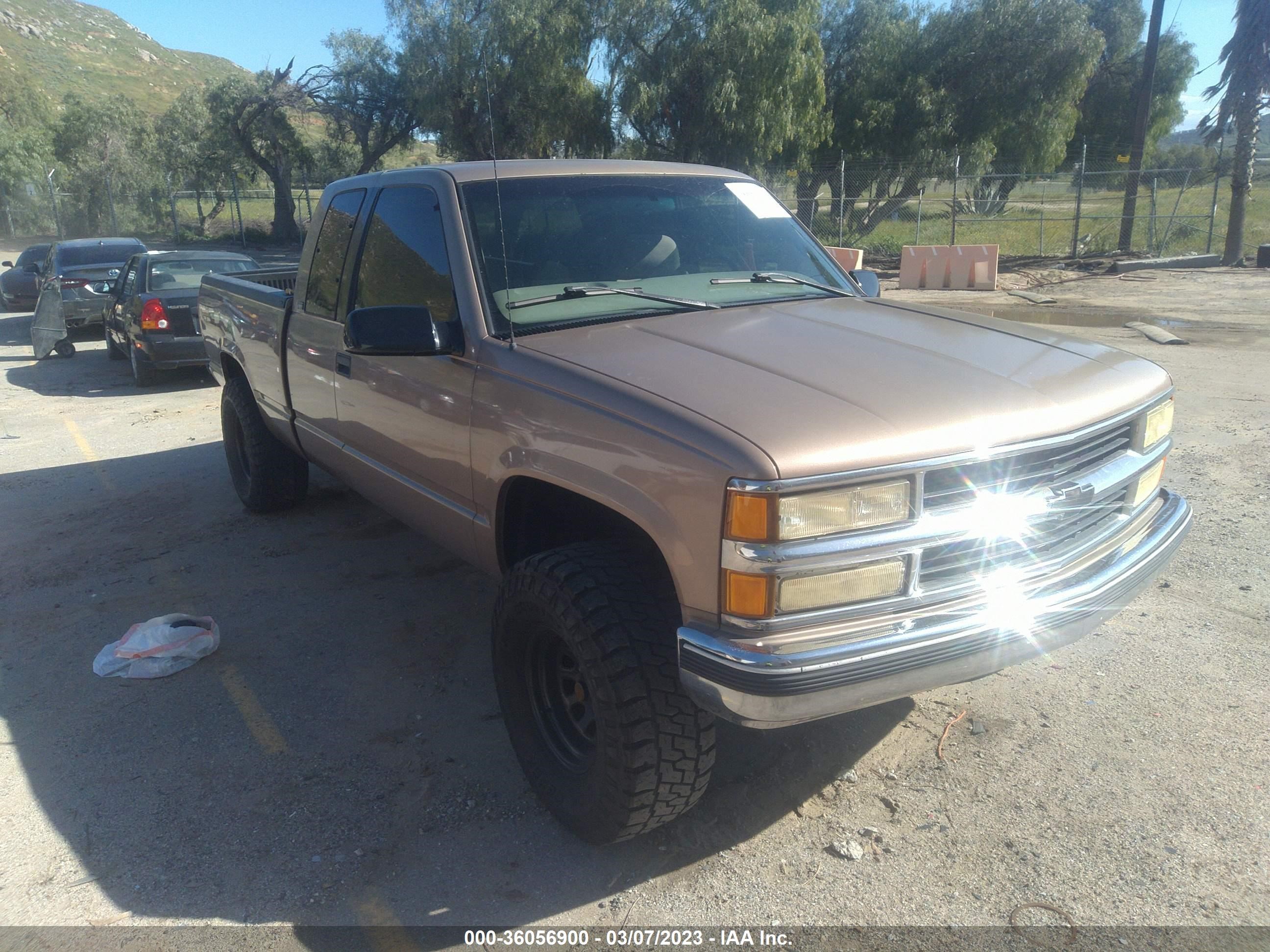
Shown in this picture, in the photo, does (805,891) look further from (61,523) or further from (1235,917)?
(61,523)

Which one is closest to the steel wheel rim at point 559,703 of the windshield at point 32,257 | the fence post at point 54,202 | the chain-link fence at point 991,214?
the chain-link fence at point 991,214

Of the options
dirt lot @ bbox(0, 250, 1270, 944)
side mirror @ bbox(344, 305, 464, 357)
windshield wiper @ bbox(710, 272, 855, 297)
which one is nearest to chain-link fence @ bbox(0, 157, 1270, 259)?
dirt lot @ bbox(0, 250, 1270, 944)

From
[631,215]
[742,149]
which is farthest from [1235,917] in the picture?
[742,149]

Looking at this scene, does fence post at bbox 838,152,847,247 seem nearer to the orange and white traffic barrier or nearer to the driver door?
the orange and white traffic barrier

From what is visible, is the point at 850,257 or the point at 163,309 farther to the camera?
the point at 850,257

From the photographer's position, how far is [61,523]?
618 cm

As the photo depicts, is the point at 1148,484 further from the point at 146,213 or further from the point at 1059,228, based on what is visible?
the point at 146,213

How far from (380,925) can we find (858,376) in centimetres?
203

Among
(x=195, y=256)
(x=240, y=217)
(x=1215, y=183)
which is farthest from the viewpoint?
(x=240, y=217)

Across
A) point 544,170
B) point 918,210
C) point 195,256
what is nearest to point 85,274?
point 195,256

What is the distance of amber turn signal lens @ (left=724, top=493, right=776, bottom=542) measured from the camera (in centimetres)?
222

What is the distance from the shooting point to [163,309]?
10484 mm

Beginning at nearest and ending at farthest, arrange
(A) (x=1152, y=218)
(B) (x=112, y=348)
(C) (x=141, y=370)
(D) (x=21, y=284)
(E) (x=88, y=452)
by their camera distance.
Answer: (E) (x=88, y=452)
(C) (x=141, y=370)
(B) (x=112, y=348)
(D) (x=21, y=284)
(A) (x=1152, y=218)

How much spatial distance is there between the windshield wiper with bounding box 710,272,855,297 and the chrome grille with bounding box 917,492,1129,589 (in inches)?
57.4
